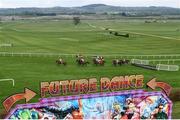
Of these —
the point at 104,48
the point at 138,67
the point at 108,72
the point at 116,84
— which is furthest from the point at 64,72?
the point at 104,48

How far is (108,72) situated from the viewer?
4575cm

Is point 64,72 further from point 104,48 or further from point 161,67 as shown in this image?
point 104,48

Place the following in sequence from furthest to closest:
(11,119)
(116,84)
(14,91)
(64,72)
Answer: (64,72) → (14,91) → (116,84) → (11,119)

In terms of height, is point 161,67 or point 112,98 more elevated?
point 112,98

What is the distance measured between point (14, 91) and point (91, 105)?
13782mm

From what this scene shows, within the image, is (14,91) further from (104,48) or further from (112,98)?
(104,48)

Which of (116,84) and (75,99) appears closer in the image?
(75,99)

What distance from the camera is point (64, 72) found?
4512 cm

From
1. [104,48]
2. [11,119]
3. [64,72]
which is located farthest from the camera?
[104,48]

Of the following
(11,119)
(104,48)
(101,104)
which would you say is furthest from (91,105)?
(104,48)

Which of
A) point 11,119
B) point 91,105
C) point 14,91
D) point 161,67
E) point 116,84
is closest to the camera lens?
point 11,119

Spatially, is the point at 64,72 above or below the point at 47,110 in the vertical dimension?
below

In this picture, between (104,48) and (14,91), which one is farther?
(104,48)

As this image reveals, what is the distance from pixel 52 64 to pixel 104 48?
81.3 ft
